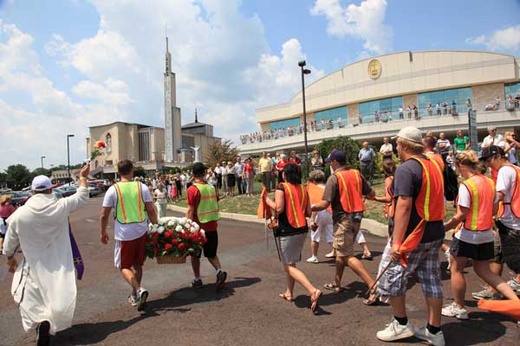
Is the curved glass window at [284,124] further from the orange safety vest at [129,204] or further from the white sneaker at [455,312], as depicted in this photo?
the white sneaker at [455,312]

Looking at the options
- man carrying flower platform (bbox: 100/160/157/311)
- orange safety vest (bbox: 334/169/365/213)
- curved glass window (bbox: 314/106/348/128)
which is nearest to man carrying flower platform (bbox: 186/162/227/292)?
man carrying flower platform (bbox: 100/160/157/311)

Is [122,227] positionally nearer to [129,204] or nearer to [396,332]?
[129,204]

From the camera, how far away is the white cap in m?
4.48

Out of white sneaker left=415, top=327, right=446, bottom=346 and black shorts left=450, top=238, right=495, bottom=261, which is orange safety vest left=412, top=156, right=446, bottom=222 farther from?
white sneaker left=415, top=327, right=446, bottom=346

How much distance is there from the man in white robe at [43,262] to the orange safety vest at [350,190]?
11.5 feet

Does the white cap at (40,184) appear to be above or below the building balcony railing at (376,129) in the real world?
below

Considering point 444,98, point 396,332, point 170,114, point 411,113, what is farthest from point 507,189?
point 170,114

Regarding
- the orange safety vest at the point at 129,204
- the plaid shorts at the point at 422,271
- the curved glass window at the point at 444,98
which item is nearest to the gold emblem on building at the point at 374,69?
the curved glass window at the point at 444,98

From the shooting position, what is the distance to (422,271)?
149 inches

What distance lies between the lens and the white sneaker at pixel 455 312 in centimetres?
A: 440

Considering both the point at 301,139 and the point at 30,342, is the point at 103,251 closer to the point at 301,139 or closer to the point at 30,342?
the point at 30,342

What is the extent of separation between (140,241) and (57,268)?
1.12m

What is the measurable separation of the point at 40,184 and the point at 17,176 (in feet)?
355

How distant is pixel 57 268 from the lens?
14.4 feet
